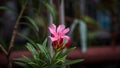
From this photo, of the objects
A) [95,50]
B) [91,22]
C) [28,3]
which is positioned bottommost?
[95,50]

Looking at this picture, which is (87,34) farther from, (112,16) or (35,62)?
(35,62)

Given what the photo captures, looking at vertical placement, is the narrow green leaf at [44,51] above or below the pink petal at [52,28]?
below

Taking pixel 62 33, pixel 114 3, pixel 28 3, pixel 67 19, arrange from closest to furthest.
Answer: pixel 62 33, pixel 28 3, pixel 67 19, pixel 114 3

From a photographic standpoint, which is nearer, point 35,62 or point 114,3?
point 35,62

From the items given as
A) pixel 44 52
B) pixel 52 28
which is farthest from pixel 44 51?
pixel 52 28

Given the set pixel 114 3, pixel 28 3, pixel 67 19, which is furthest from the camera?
pixel 114 3

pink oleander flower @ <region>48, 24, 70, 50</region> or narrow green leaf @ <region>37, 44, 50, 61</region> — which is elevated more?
pink oleander flower @ <region>48, 24, 70, 50</region>

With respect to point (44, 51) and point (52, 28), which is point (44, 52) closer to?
point (44, 51)

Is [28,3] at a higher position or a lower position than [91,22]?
higher

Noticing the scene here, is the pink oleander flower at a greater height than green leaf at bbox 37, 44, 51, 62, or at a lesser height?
greater

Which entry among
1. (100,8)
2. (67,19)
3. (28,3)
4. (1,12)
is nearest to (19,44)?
(1,12)

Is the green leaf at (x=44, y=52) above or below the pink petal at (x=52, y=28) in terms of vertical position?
below
